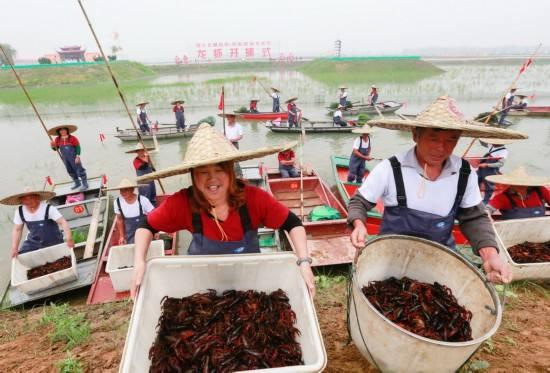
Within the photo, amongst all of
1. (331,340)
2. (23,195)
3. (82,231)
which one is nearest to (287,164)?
(82,231)

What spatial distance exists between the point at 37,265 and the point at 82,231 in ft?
5.93

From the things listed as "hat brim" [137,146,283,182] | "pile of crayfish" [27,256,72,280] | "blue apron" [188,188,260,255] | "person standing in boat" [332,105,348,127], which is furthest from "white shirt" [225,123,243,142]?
"hat brim" [137,146,283,182]

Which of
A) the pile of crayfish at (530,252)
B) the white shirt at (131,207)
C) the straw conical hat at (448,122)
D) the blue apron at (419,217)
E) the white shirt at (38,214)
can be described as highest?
the straw conical hat at (448,122)

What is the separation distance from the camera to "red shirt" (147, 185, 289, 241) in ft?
7.30

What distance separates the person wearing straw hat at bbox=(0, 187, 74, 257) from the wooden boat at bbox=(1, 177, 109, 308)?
0.66 m

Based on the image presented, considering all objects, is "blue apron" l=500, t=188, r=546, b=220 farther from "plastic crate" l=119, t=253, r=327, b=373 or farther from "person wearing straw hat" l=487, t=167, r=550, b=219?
"plastic crate" l=119, t=253, r=327, b=373

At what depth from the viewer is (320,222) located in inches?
241

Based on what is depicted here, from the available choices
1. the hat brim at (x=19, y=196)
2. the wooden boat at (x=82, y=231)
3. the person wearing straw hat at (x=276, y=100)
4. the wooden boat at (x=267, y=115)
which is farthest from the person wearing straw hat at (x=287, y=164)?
the person wearing straw hat at (x=276, y=100)

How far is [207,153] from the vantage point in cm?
196

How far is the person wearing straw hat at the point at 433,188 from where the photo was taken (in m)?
2.15

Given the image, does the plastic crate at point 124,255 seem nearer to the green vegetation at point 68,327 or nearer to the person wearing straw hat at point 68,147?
the green vegetation at point 68,327

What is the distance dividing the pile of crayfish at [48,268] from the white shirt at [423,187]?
555 centimetres

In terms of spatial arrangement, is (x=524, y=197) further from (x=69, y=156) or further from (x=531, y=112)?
(x=531, y=112)

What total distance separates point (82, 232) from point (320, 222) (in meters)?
5.63
